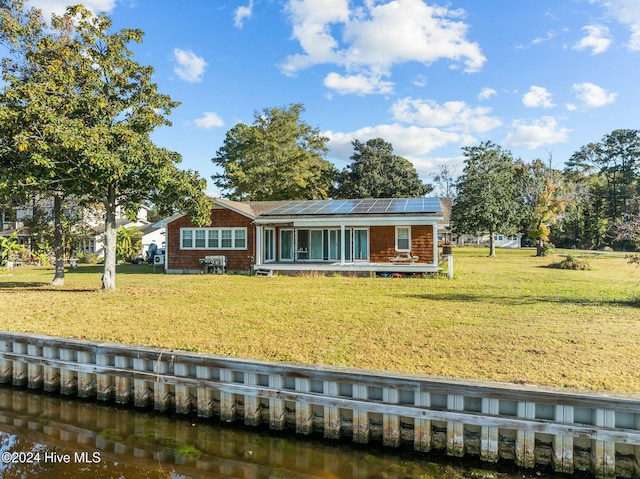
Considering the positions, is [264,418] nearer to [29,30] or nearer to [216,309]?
[216,309]

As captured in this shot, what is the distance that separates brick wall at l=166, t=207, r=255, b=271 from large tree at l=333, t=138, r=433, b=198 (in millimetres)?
21165

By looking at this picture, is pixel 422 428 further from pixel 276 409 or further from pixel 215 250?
pixel 215 250

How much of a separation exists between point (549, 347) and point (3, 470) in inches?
312

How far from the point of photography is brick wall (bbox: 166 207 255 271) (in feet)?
73.7

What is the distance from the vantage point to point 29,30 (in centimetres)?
1602

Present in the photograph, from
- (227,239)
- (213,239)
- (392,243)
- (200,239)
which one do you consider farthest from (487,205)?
(200,239)

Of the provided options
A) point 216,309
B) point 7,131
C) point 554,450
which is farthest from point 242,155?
point 554,450

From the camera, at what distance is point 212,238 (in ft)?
75.4

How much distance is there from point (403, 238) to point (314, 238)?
5.11 metres

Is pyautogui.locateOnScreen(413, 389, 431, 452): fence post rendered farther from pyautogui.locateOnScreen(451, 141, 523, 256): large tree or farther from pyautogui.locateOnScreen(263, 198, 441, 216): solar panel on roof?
pyautogui.locateOnScreen(451, 141, 523, 256): large tree

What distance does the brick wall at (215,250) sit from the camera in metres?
22.5

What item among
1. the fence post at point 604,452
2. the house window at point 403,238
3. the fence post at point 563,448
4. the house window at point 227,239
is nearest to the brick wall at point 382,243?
the house window at point 403,238

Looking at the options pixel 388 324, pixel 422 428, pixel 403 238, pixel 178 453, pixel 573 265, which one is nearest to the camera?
pixel 422 428

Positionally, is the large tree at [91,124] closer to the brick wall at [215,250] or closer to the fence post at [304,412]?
the brick wall at [215,250]
